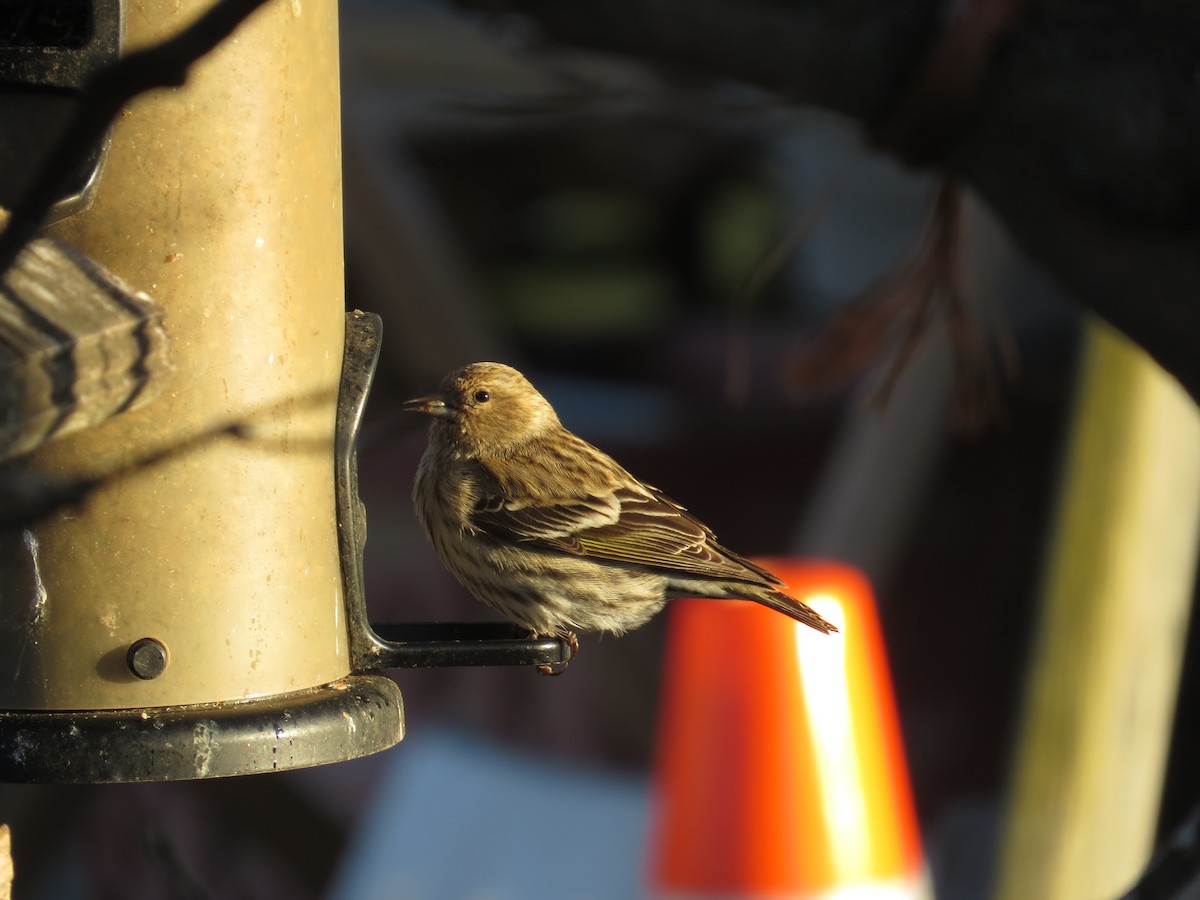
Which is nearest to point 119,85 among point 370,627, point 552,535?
point 370,627

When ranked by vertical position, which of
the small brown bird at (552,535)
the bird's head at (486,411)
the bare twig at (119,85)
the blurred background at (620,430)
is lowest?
the blurred background at (620,430)

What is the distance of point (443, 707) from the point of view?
775 centimetres

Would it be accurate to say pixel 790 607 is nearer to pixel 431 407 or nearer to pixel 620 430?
pixel 431 407

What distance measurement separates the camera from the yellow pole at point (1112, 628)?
4.50 m

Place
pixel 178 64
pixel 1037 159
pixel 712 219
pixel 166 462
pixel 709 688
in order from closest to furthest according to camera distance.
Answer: pixel 178 64
pixel 166 462
pixel 1037 159
pixel 709 688
pixel 712 219

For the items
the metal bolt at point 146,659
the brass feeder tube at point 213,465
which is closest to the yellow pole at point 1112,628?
the brass feeder tube at point 213,465

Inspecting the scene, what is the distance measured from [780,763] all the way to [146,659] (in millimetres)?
2032

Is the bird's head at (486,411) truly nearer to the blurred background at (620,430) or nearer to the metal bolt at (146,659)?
the blurred background at (620,430)

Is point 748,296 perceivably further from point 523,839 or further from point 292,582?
point 523,839

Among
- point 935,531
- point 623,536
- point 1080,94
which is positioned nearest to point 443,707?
point 935,531

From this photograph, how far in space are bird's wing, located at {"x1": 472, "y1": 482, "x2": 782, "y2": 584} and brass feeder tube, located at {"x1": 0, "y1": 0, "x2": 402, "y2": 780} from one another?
77 centimetres

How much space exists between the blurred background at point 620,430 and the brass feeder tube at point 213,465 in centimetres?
30

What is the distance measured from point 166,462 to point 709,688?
6.49 ft

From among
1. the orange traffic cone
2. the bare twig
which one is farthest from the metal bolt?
the orange traffic cone
